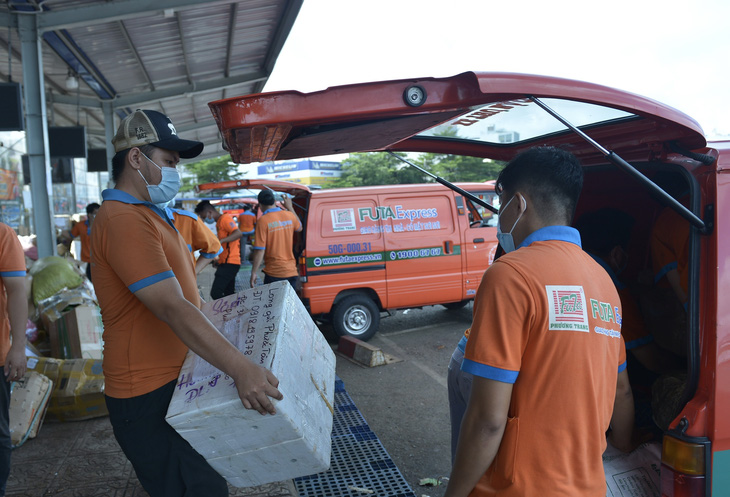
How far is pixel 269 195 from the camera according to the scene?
23.1ft

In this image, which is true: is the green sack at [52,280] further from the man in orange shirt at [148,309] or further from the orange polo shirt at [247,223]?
the orange polo shirt at [247,223]

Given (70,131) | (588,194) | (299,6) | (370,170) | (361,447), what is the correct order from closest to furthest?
(588,194)
(361,447)
(299,6)
(70,131)
(370,170)

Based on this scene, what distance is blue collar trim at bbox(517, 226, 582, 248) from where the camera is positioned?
1.58m

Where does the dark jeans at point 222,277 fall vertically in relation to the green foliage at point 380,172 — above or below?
below

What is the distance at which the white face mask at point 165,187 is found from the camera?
2010mm

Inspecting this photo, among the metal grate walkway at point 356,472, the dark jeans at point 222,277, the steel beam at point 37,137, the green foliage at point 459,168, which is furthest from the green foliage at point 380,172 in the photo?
the metal grate walkway at point 356,472

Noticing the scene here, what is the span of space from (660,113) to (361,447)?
308cm

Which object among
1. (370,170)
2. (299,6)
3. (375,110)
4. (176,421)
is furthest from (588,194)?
(370,170)

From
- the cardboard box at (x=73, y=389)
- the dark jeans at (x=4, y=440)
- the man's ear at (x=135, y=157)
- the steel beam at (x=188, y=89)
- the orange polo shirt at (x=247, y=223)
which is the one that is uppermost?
the steel beam at (x=188, y=89)

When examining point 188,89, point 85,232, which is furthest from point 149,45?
point 85,232

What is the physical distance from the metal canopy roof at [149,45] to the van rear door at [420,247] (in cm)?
385

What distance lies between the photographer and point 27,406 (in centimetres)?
400

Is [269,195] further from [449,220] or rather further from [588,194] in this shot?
[588,194]

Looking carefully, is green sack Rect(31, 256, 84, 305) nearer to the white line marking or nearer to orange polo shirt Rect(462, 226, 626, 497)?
the white line marking
